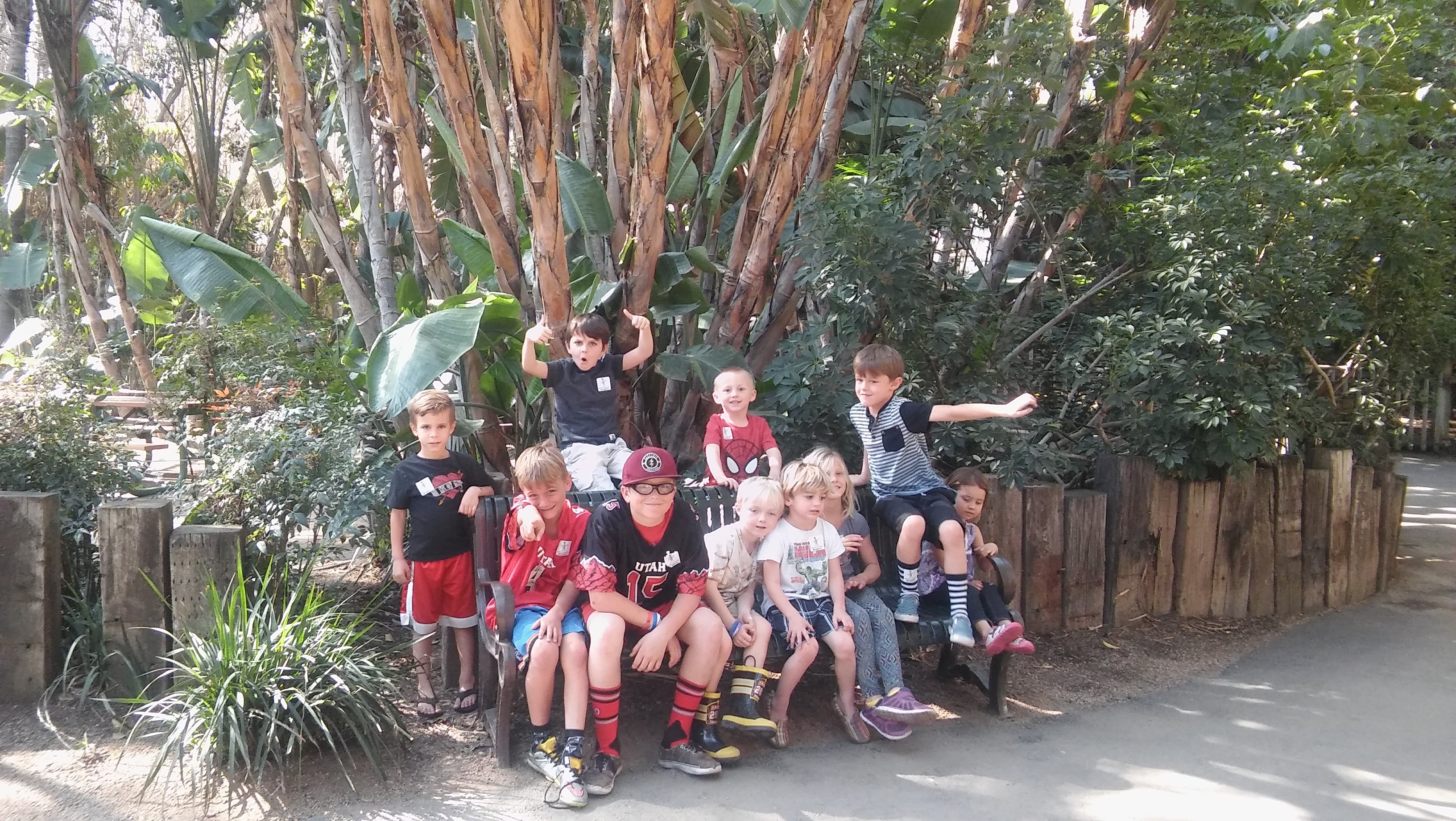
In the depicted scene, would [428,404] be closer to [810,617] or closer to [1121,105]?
[810,617]

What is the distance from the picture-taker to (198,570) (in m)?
3.67

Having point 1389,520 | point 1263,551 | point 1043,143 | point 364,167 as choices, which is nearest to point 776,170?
point 1043,143

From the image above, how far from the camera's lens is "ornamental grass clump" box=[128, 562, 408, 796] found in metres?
3.10

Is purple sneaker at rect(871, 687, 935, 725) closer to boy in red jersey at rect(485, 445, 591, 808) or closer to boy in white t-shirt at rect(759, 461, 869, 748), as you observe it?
boy in white t-shirt at rect(759, 461, 869, 748)

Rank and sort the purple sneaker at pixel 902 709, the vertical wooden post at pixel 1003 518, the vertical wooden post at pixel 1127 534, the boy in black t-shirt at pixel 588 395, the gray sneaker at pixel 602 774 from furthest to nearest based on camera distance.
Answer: the vertical wooden post at pixel 1127 534 → the vertical wooden post at pixel 1003 518 → the boy in black t-shirt at pixel 588 395 → the purple sneaker at pixel 902 709 → the gray sneaker at pixel 602 774

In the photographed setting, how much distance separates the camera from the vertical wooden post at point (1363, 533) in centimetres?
565

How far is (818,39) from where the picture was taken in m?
4.84

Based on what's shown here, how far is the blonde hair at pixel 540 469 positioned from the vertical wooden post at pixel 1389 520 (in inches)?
195

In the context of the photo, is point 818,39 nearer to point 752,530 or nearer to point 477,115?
point 477,115

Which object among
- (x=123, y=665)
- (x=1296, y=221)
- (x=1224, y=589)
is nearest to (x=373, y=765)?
(x=123, y=665)

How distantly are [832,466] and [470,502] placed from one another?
138cm

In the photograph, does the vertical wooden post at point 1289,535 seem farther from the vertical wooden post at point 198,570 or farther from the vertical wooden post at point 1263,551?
the vertical wooden post at point 198,570

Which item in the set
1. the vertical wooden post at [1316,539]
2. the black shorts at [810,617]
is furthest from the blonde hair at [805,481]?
the vertical wooden post at [1316,539]

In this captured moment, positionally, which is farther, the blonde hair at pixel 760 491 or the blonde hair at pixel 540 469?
the blonde hair at pixel 760 491
